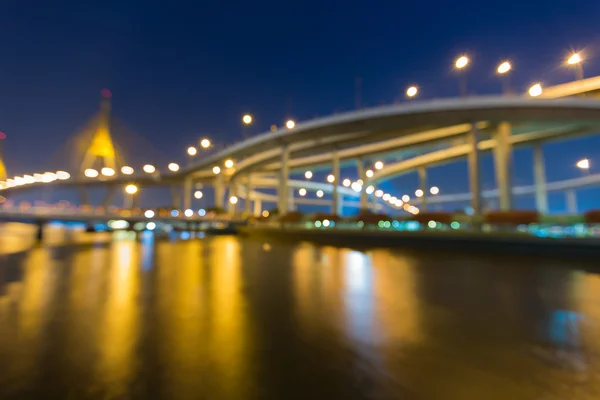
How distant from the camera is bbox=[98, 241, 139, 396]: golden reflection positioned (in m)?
3.16

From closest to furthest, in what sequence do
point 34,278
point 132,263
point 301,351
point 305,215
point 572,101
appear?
point 301,351
point 34,278
point 132,263
point 572,101
point 305,215

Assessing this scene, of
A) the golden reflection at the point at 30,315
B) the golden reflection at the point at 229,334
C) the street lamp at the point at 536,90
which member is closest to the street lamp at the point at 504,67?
the street lamp at the point at 536,90

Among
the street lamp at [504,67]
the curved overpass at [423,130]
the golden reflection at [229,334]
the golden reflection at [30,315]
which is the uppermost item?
the street lamp at [504,67]

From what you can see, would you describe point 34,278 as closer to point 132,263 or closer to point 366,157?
point 132,263

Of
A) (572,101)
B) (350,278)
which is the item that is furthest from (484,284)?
(572,101)

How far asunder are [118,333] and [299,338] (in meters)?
2.68

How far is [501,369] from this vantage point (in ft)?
11.0

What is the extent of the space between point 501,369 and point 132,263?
11.9 m

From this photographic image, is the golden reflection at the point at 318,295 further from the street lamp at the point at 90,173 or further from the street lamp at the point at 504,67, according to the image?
the street lamp at the point at 90,173

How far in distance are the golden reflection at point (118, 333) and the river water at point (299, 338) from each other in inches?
0.9

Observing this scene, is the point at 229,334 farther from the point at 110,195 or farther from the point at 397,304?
the point at 110,195

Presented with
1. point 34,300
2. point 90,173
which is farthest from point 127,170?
point 34,300

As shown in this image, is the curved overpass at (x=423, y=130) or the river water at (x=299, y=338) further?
the curved overpass at (x=423, y=130)

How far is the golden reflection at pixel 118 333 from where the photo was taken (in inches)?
124
